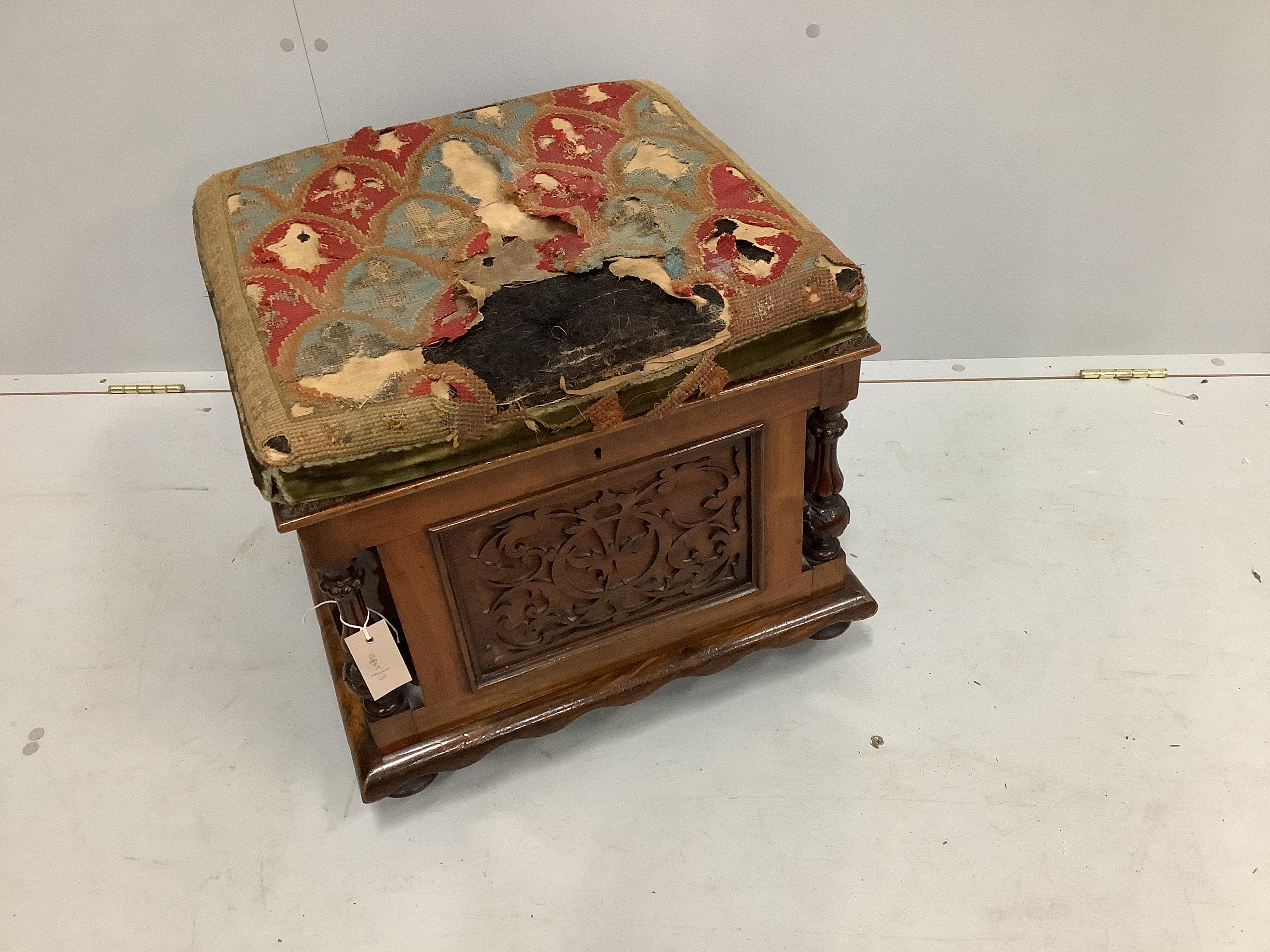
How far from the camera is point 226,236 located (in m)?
1.19

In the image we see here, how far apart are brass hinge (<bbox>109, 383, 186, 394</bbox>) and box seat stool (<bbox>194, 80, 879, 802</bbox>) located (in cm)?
65

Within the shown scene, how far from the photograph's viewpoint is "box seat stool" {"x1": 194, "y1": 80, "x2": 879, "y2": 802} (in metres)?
1.00

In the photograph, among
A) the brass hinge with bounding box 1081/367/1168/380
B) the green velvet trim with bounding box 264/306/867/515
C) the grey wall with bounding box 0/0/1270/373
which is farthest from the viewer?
the brass hinge with bounding box 1081/367/1168/380

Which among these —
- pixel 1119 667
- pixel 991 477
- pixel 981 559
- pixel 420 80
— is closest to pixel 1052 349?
pixel 991 477

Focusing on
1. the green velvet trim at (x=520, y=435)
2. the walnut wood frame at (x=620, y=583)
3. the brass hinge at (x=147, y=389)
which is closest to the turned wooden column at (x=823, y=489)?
the walnut wood frame at (x=620, y=583)

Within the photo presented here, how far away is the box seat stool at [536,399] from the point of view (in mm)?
1003

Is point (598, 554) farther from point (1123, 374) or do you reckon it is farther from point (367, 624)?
point (1123, 374)

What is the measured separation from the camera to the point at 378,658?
1123 mm

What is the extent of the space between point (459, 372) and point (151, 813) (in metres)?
0.69

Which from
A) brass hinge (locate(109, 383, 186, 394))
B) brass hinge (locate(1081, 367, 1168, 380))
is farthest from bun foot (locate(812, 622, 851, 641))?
brass hinge (locate(109, 383, 186, 394))

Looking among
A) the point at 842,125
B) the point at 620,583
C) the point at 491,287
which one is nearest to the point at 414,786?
the point at 620,583

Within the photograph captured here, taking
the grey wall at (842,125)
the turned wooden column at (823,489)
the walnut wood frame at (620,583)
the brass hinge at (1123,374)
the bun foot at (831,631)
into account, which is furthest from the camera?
the brass hinge at (1123,374)

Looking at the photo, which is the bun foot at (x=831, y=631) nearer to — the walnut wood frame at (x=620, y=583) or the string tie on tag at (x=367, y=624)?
the walnut wood frame at (x=620, y=583)

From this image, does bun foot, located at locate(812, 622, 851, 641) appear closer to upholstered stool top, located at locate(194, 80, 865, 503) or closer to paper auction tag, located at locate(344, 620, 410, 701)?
upholstered stool top, located at locate(194, 80, 865, 503)
